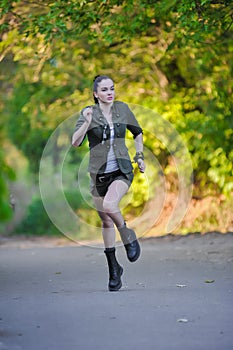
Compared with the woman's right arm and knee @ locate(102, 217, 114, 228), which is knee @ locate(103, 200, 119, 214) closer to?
knee @ locate(102, 217, 114, 228)

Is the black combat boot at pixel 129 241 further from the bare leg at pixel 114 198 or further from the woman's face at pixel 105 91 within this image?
the woman's face at pixel 105 91

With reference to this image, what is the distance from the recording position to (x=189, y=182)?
1602cm

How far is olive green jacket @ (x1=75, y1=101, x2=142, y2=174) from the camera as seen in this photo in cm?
793

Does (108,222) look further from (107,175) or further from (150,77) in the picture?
(150,77)

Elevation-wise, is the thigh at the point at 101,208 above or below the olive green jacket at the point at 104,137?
below

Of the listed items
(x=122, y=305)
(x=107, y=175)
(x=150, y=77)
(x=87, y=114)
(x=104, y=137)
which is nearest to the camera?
(x=122, y=305)

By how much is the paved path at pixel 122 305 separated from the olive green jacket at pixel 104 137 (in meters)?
1.18

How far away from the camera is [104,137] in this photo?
26.0 ft

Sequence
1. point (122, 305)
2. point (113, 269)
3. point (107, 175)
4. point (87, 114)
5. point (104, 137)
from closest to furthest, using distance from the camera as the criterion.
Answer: point (122, 305), point (87, 114), point (104, 137), point (107, 175), point (113, 269)

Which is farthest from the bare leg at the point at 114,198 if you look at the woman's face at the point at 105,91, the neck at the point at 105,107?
the woman's face at the point at 105,91

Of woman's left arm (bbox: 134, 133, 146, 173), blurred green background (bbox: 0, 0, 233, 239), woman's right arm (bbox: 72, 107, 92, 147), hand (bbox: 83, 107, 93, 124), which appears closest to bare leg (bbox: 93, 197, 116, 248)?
woman's left arm (bbox: 134, 133, 146, 173)

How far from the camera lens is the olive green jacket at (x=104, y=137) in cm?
793

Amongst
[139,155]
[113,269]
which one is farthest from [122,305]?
[139,155]

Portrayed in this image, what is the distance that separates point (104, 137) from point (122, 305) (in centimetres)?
159
